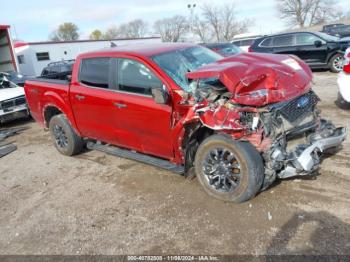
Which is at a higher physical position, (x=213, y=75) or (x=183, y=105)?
(x=213, y=75)

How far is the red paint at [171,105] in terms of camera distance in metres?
3.50

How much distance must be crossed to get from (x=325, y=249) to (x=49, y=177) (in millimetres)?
4121

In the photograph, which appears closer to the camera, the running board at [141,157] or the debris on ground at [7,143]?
the running board at [141,157]

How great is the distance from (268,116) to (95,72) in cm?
278

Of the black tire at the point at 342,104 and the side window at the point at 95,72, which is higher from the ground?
the side window at the point at 95,72

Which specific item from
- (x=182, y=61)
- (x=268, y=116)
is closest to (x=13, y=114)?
(x=182, y=61)

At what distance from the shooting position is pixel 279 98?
3492 millimetres

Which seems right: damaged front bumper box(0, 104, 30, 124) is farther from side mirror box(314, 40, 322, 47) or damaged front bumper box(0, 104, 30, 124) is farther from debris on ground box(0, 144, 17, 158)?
side mirror box(314, 40, 322, 47)

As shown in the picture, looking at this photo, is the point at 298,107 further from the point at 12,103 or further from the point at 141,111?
the point at 12,103

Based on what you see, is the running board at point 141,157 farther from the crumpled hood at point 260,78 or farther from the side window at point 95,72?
the crumpled hood at point 260,78

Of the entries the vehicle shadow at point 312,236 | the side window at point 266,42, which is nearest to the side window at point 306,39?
the side window at point 266,42

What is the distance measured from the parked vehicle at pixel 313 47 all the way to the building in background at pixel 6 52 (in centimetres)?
1448

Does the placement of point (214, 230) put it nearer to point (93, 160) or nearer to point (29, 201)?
point (29, 201)

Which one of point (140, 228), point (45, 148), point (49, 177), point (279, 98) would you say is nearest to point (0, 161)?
point (45, 148)
